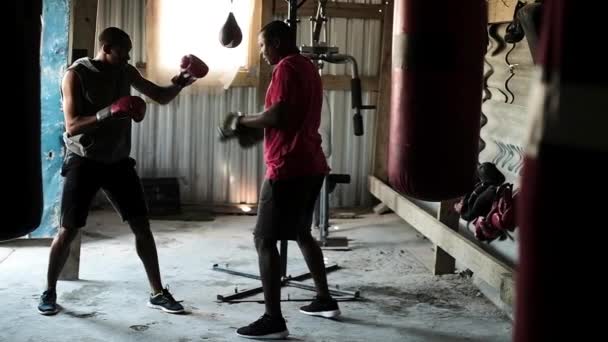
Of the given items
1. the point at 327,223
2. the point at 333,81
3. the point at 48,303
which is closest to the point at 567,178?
the point at 48,303

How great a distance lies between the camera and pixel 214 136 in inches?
312

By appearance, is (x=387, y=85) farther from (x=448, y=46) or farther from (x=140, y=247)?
(x=448, y=46)

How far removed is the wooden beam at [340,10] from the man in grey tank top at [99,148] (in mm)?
3447

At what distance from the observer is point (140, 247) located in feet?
14.4

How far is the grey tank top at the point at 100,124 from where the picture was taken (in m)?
4.23

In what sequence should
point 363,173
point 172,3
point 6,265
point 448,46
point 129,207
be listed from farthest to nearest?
1. point 363,173
2. point 172,3
3. point 6,265
4. point 129,207
5. point 448,46

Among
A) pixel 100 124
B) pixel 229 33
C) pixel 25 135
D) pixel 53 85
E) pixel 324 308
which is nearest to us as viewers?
pixel 25 135

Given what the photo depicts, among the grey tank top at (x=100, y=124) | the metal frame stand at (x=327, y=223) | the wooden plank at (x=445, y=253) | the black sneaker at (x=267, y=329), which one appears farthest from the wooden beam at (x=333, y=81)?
the black sneaker at (x=267, y=329)

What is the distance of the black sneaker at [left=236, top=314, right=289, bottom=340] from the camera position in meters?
4.05

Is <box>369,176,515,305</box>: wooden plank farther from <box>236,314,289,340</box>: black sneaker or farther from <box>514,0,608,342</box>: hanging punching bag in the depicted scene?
<box>514,0,608,342</box>: hanging punching bag

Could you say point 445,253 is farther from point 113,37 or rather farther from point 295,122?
point 113,37

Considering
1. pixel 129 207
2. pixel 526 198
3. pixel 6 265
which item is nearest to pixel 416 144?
pixel 526 198

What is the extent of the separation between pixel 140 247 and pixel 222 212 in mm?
3303

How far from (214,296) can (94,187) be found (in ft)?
3.45
